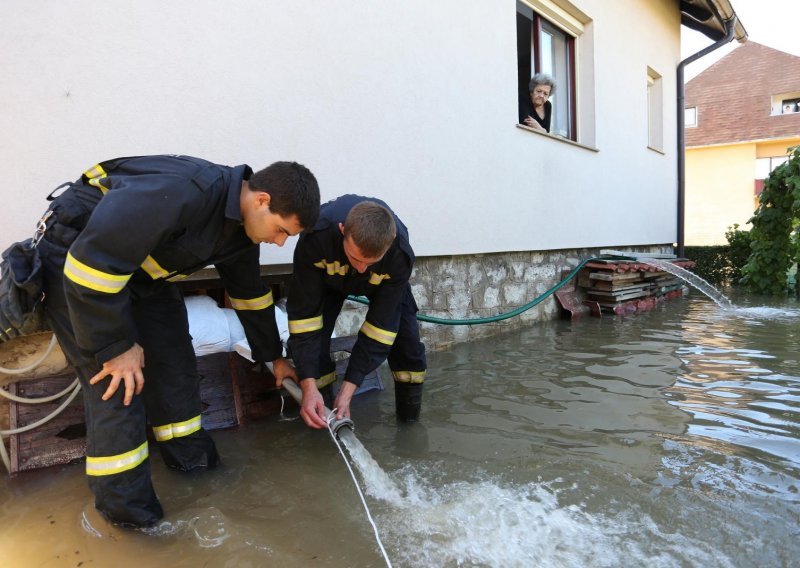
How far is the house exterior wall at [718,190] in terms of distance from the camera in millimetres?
22703

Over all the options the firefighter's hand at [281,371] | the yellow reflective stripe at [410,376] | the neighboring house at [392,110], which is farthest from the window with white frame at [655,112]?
the firefighter's hand at [281,371]

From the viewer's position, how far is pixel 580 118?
7523 mm

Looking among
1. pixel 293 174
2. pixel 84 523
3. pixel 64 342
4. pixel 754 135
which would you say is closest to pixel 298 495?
pixel 84 523

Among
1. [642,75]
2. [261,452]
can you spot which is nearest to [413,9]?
[261,452]

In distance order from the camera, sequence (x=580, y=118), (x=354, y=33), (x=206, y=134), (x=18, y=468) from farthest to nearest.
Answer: (x=580, y=118)
(x=354, y=33)
(x=206, y=134)
(x=18, y=468)

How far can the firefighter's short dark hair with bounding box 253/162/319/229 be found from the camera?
1.98 m

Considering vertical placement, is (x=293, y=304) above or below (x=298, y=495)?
above

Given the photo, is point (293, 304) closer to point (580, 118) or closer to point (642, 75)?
point (580, 118)

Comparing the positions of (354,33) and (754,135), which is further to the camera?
(754,135)

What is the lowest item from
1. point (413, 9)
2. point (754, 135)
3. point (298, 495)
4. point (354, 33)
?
point (298, 495)

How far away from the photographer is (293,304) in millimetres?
2693

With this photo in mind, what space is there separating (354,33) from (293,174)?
95.4 inches

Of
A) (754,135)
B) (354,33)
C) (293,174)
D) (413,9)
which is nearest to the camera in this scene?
(293,174)

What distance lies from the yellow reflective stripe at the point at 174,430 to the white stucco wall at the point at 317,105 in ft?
3.97
